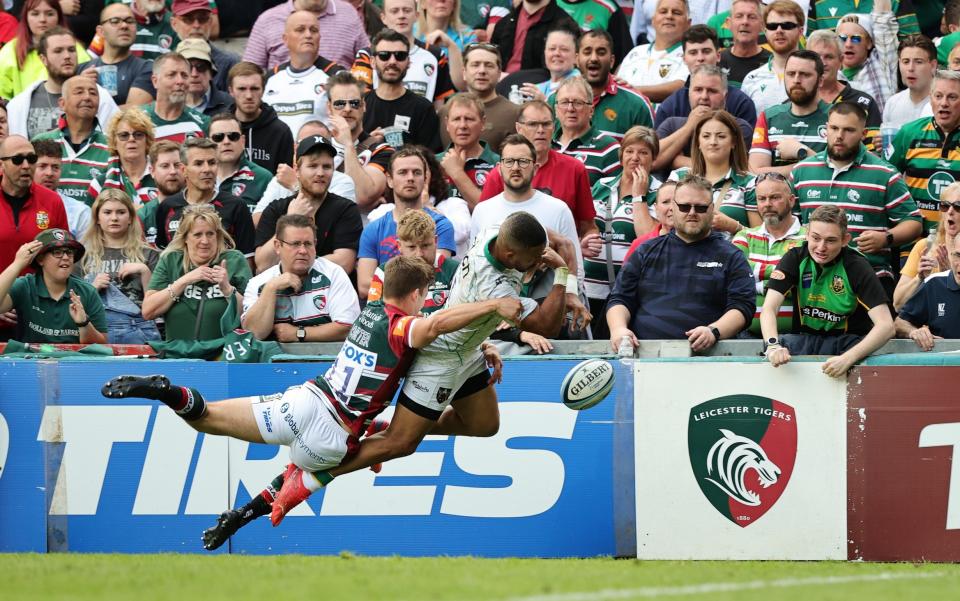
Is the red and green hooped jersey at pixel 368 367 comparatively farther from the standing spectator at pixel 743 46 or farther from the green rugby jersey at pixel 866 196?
the standing spectator at pixel 743 46

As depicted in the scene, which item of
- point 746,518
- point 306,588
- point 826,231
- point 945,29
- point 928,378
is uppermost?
point 945,29

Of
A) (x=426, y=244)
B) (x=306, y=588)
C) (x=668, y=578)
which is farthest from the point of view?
(x=426, y=244)

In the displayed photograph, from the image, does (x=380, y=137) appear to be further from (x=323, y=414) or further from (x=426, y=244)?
(x=323, y=414)

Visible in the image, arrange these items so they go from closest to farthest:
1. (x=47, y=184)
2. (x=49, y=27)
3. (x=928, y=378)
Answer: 1. (x=928, y=378)
2. (x=47, y=184)
3. (x=49, y=27)

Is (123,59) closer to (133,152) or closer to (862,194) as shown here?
(133,152)

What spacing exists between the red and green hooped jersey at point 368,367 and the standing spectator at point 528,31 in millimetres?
7054

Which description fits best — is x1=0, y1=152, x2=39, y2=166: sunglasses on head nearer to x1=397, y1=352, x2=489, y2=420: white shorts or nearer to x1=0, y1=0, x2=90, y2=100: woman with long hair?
x1=0, y1=0, x2=90, y2=100: woman with long hair

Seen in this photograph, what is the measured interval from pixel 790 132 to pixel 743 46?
208 centimetres

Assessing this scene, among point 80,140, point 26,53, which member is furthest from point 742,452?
point 26,53

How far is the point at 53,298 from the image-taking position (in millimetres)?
11172

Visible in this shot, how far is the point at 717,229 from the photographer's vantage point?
11.7 metres

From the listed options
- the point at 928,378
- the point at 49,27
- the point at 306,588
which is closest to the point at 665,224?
the point at 928,378

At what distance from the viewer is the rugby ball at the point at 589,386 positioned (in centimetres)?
924

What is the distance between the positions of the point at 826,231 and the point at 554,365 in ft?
7.50
